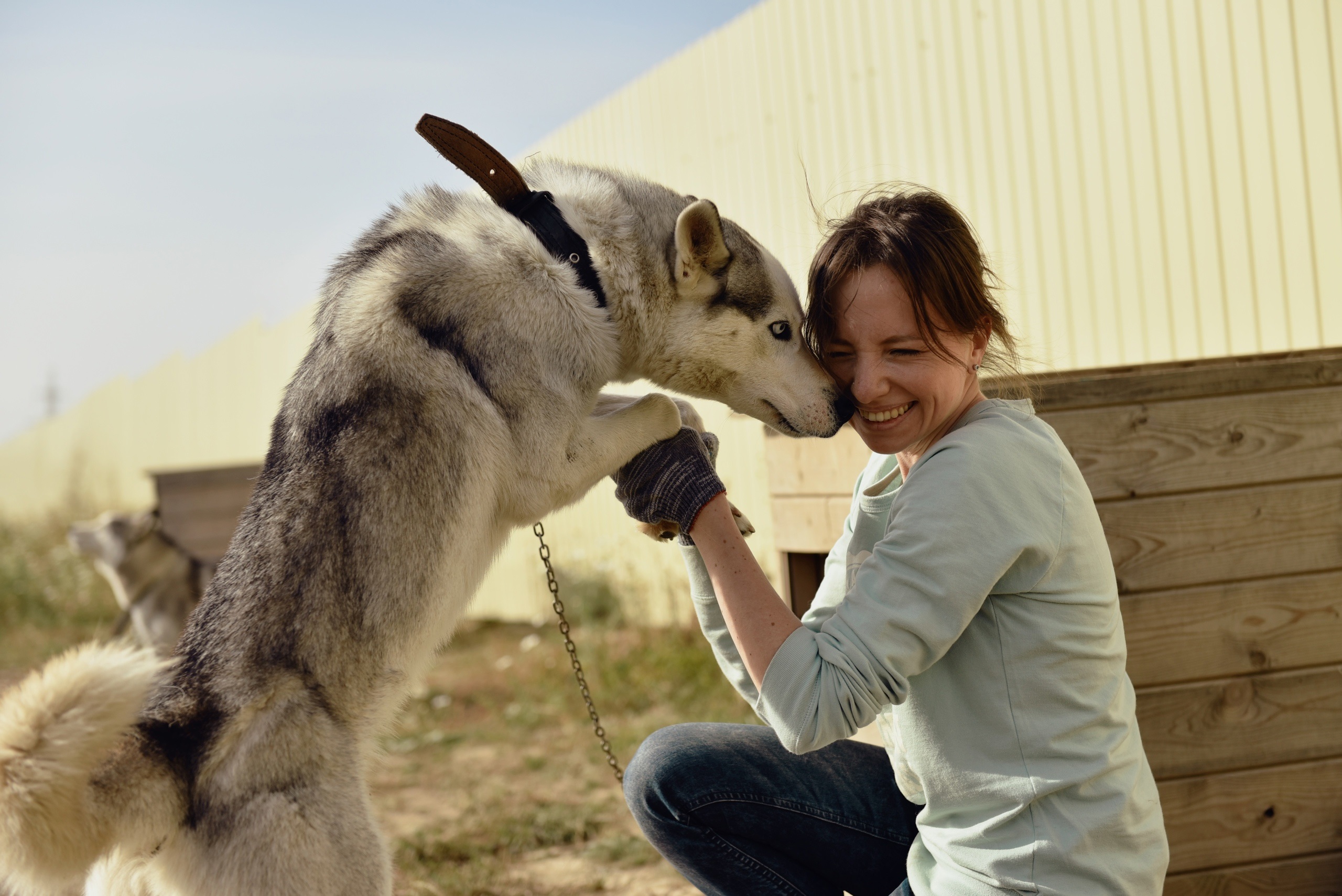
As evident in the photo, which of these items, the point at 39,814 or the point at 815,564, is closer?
the point at 39,814

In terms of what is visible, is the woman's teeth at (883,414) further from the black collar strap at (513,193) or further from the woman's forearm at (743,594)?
the black collar strap at (513,193)

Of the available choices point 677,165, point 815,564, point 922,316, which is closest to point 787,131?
point 677,165

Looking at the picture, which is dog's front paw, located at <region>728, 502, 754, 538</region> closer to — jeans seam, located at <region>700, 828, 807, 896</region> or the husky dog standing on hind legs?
the husky dog standing on hind legs

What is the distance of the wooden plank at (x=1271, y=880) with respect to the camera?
7.64 feet

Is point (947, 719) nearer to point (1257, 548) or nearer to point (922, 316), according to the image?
point (922, 316)

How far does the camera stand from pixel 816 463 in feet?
9.25

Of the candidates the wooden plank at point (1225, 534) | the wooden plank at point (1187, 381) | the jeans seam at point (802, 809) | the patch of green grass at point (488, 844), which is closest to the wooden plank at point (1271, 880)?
the wooden plank at point (1225, 534)

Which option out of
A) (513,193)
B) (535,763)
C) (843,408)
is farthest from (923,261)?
(535,763)

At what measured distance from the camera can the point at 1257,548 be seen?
2.40 m

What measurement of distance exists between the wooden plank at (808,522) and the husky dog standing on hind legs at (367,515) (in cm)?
57

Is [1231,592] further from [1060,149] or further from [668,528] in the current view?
[1060,149]

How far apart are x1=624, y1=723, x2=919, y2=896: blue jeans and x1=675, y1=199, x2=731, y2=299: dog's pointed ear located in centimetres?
105

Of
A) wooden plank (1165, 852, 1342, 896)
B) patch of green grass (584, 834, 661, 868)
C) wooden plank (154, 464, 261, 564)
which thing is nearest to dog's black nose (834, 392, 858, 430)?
wooden plank (1165, 852, 1342, 896)

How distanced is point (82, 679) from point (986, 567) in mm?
1497
